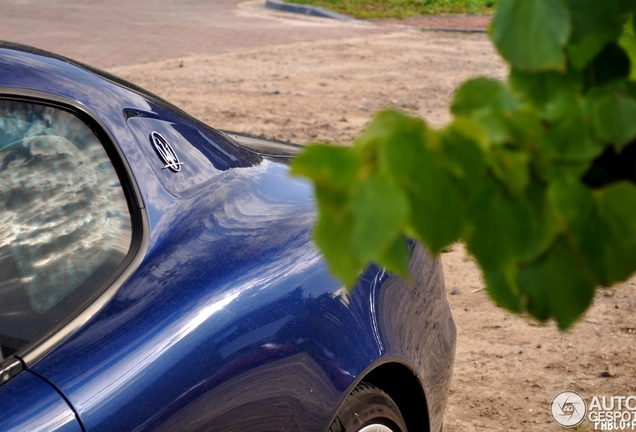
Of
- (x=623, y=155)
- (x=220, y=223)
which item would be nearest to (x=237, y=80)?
(x=220, y=223)

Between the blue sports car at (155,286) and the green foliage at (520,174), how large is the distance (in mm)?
1228

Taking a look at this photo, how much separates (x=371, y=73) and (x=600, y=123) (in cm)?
1029

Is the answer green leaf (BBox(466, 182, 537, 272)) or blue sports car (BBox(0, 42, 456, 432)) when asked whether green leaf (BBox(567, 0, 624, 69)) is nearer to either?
green leaf (BBox(466, 182, 537, 272))

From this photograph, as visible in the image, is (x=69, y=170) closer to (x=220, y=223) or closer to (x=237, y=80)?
(x=220, y=223)

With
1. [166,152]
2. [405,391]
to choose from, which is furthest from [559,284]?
[405,391]

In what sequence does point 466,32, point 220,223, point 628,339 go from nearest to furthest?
1. point 220,223
2. point 628,339
3. point 466,32

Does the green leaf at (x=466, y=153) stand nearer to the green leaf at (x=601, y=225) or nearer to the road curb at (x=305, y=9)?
the green leaf at (x=601, y=225)

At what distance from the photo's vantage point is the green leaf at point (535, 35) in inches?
27.0

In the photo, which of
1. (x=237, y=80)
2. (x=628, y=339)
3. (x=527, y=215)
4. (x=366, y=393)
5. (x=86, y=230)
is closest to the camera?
(x=527, y=215)

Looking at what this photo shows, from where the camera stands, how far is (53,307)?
6.20 feet

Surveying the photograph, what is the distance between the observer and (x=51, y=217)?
1994 millimetres

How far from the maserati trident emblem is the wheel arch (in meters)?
0.93

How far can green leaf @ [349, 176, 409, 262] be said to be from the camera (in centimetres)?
61

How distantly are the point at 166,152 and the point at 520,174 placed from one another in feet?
5.80
